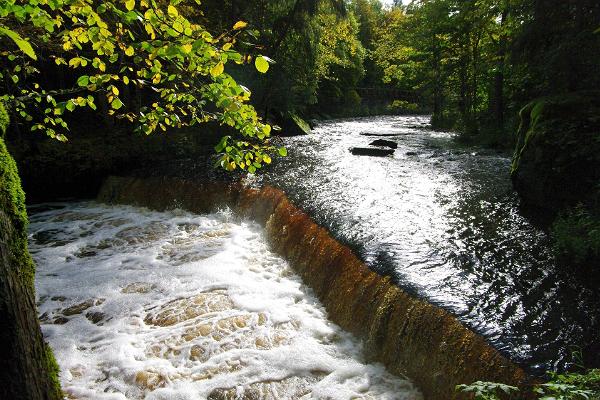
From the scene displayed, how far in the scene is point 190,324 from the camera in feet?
17.3

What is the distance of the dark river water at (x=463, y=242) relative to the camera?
12.3ft

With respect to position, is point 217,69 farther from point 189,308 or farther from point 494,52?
point 494,52

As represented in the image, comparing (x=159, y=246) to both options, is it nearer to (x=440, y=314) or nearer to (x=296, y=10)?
(x=440, y=314)

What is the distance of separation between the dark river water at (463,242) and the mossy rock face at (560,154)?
55 centimetres

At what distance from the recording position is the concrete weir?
3590mm

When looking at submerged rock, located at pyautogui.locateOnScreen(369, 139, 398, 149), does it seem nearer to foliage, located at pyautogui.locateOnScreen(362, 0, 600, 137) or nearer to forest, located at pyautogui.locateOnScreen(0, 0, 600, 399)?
forest, located at pyautogui.locateOnScreen(0, 0, 600, 399)

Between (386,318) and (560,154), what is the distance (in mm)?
4378

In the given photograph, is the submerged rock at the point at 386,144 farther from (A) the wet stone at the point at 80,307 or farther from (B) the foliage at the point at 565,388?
(B) the foliage at the point at 565,388

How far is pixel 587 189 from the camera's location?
5945 mm

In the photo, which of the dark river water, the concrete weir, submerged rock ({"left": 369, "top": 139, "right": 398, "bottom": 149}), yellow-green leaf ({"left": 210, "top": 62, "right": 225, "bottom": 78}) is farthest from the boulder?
yellow-green leaf ({"left": 210, "top": 62, "right": 225, "bottom": 78})

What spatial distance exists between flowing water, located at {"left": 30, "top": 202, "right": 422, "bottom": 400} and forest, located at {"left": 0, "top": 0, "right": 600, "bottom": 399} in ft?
0.31

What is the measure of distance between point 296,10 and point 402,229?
14007 mm

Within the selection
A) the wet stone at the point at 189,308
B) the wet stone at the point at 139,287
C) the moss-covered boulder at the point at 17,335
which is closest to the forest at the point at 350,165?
the moss-covered boulder at the point at 17,335

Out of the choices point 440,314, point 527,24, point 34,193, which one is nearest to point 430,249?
point 440,314
